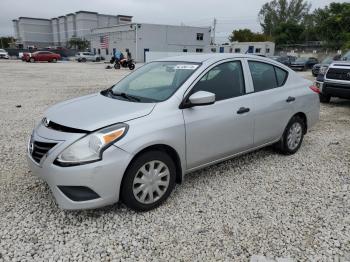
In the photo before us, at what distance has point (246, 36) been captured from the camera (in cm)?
7675

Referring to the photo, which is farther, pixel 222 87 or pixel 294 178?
pixel 294 178

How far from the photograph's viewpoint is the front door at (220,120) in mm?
3605

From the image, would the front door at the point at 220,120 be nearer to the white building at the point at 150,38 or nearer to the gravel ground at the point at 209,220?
the gravel ground at the point at 209,220

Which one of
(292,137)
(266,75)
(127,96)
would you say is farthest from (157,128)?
(292,137)

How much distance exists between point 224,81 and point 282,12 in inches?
3496

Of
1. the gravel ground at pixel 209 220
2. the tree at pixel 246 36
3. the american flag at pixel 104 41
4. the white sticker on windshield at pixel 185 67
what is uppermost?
the tree at pixel 246 36

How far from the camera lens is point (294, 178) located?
4324mm

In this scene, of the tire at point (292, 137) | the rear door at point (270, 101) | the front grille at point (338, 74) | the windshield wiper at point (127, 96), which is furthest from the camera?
the front grille at point (338, 74)

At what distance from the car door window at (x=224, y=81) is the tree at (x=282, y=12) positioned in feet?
271

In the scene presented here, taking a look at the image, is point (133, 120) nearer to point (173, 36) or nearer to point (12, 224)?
point (12, 224)

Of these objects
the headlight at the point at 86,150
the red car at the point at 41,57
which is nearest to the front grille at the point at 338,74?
the headlight at the point at 86,150

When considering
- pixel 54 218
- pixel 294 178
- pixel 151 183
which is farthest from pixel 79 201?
pixel 294 178

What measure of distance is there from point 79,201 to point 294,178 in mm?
2869

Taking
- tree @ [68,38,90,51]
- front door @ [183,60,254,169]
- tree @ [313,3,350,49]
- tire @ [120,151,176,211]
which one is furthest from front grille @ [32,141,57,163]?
tree @ [68,38,90,51]
